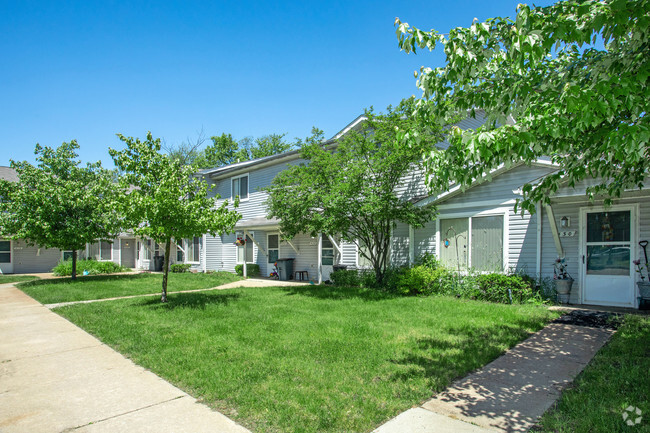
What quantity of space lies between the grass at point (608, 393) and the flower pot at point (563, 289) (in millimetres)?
3358

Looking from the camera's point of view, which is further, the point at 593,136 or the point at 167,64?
the point at 167,64

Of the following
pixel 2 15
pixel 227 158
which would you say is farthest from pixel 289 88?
pixel 227 158

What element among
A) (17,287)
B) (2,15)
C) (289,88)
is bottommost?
(17,287)

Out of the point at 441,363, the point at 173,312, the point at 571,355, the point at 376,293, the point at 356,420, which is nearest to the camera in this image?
the point at 356,420

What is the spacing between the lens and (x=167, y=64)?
50.3 ft

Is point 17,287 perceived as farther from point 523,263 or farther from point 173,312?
point 523,263

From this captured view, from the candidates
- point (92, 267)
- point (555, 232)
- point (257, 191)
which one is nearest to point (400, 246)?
point (555, 232)

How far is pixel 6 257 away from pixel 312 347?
25.9m

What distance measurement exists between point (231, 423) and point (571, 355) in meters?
4.54

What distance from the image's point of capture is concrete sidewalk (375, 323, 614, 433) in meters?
3.44

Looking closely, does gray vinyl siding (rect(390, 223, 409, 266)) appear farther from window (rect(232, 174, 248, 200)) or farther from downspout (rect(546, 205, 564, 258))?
window (rect(232, 174, 248, 200))

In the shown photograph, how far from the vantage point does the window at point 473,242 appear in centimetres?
1044

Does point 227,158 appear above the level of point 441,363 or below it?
above

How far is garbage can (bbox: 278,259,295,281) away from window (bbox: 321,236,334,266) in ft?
5.87
